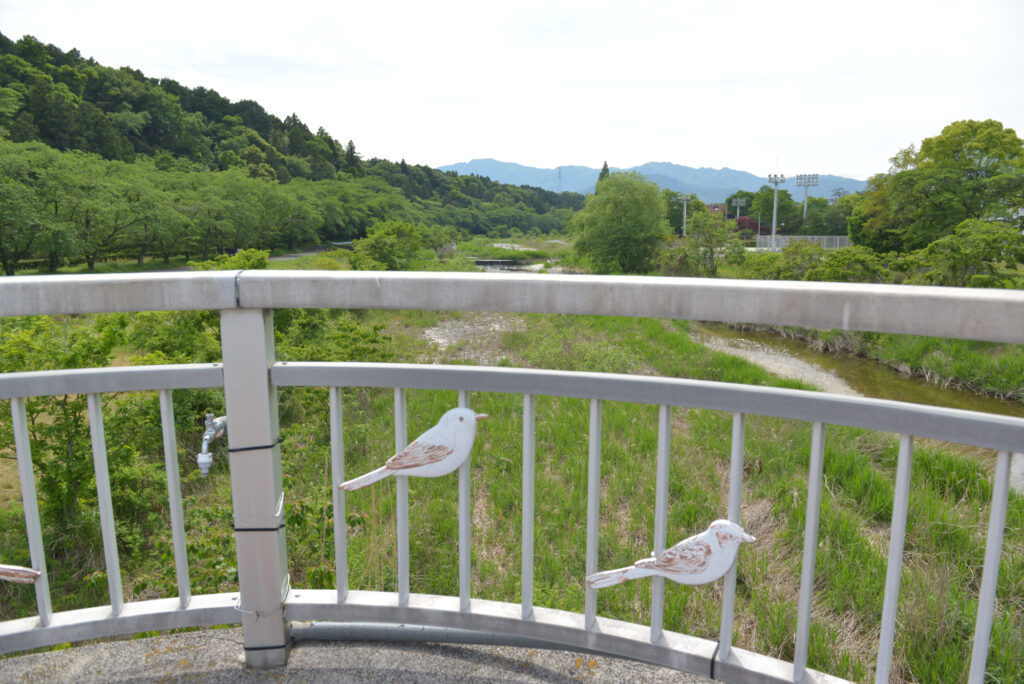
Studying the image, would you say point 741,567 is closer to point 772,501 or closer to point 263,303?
point 772,501

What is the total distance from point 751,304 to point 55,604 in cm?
394

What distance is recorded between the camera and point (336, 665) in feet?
5.06

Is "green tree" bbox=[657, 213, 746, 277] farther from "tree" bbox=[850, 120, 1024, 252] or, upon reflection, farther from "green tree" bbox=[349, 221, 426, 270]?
"green tree" bbox=[349, 221, 426, 270]

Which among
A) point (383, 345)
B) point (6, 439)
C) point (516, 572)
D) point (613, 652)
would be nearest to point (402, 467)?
point (613, 652)

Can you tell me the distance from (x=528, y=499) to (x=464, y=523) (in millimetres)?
154

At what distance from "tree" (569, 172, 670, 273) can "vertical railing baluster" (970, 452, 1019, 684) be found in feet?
95.1

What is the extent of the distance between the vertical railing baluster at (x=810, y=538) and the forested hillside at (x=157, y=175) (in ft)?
73.5

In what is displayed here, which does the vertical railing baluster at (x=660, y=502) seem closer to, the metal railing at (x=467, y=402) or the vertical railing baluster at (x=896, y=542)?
the metal railing at (x=467, y=402)

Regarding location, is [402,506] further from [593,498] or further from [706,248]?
[706,248]

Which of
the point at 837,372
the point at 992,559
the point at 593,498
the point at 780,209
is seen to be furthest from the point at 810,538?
the point at 780,209

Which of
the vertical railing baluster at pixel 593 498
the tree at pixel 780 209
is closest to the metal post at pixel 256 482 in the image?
the vertical railing baluster at pixel 593 498

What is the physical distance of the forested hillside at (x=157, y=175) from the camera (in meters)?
21.2

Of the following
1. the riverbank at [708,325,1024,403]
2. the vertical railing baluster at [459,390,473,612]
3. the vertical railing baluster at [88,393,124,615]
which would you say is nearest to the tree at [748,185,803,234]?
the riverbank at [708,325,1024,403]

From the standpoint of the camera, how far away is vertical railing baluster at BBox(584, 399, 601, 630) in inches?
52.7
